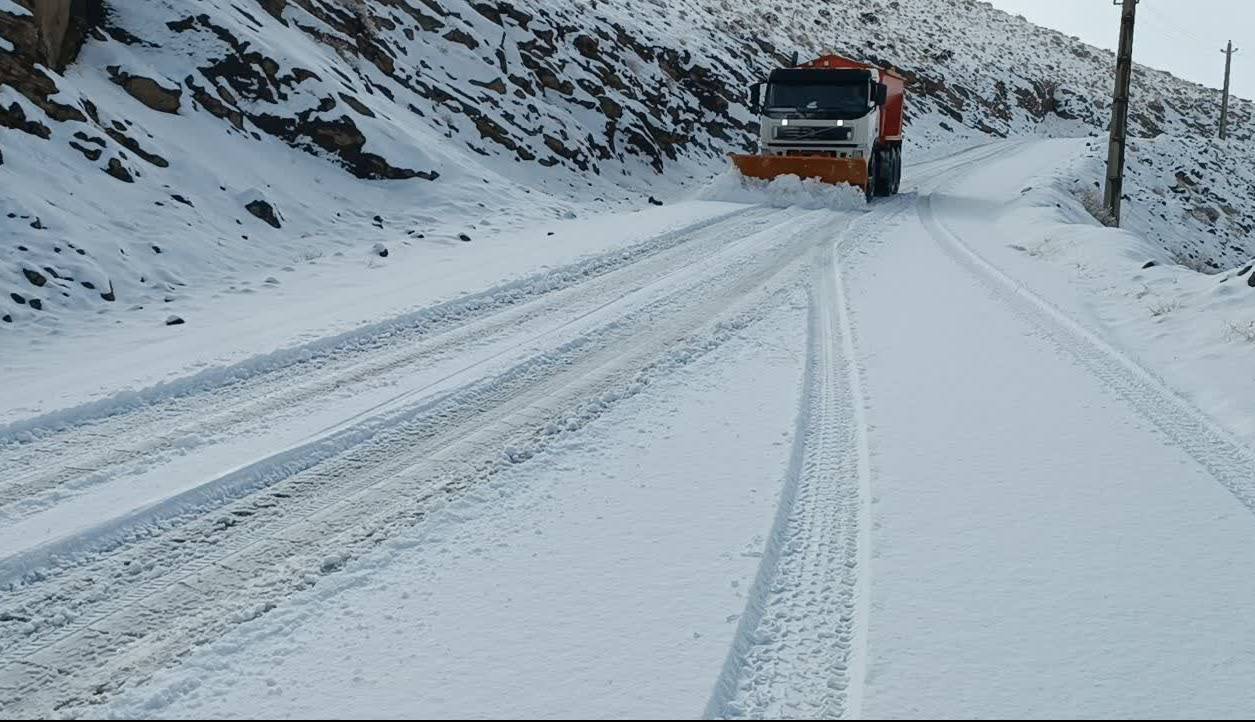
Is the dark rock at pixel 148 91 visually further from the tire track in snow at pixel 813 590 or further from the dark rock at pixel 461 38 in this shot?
the tire track in snow at pixel 813 590

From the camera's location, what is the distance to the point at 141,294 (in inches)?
354

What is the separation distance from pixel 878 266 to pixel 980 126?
131 ft

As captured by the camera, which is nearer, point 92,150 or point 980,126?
point 92,150

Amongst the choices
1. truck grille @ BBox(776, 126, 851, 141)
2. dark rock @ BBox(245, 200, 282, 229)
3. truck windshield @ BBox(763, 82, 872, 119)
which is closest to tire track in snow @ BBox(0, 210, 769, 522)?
dark rock @ BBox(245, 200, 282, 229)

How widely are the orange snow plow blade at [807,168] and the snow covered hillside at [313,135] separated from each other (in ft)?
7.80

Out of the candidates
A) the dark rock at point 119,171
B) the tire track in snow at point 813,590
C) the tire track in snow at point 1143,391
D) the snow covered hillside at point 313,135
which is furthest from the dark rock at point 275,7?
the tire track in snow at point 813,590

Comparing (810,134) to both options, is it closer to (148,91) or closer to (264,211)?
(264,211)

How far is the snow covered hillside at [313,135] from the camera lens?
9594 millimetres

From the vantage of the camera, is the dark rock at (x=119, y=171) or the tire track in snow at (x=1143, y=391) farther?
the dark rock at (x=119, y=171)

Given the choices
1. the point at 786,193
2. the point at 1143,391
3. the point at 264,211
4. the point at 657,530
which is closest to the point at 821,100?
the point at 786,193

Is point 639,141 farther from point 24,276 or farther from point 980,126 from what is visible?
point 980,126

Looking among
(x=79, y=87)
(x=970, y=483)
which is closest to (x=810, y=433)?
(x=970, y=483)

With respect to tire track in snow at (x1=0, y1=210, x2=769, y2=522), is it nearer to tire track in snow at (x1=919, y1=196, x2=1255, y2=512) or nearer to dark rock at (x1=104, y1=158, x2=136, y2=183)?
tire track in snow at (x1=919, y1=196, x2=1255, y2=512)

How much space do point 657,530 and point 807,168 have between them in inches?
573
